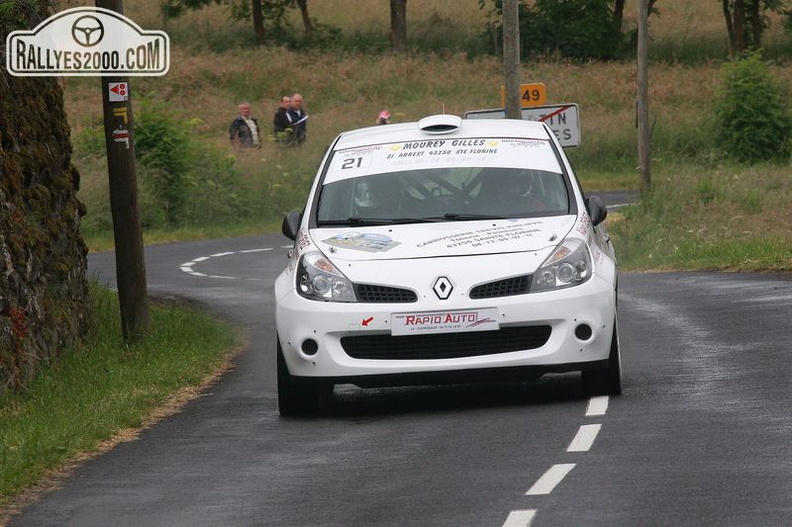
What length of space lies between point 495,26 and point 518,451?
2812 inches

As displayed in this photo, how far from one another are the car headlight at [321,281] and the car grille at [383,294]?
51 mm

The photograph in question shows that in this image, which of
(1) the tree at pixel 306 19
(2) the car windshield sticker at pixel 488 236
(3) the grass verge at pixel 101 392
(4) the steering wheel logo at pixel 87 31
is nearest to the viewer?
(3) the grass verge at pixel 101 392

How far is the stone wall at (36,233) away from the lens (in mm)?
13117

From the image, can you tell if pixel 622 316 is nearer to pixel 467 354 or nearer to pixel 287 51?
pixel 467 354

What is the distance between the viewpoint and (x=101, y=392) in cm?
1298

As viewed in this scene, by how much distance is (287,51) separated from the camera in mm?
73375

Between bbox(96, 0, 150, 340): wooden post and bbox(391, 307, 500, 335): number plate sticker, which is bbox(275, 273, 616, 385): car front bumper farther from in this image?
bbox(96, 0, 150, 340): wooden post

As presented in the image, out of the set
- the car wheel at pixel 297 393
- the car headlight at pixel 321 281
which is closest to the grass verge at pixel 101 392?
the car wheel at pixel 297 393

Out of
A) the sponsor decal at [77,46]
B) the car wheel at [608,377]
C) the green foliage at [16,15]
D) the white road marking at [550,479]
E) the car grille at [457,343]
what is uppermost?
the green foliage at [16,15]

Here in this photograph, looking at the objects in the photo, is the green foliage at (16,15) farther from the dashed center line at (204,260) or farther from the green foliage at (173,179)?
the green foliage at (173,179)

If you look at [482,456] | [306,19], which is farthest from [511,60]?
[306,19]

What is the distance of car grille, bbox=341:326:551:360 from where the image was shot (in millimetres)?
10844

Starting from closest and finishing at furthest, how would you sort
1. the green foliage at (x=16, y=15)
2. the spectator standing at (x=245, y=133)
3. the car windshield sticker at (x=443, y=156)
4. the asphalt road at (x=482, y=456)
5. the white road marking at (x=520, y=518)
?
the white road marking at (x=520, y=518)
the asphalt road at (x=482, y=456)
the car windshield sticker at (x=443, y=156)
the green foliage at (x=16, y=15)
the spectator standing at (x=245, y=133)

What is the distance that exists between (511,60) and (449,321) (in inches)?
682
